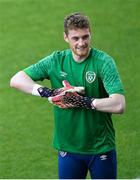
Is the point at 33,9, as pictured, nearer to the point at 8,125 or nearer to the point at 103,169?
the point at 8,125

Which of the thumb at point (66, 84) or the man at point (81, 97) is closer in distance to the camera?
the man at point (81, 97)

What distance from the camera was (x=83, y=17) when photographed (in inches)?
181

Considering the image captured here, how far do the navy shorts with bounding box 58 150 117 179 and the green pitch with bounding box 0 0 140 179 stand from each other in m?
1.73

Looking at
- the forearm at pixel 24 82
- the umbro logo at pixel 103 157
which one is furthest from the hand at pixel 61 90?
the umbro logo at pixel 103 157

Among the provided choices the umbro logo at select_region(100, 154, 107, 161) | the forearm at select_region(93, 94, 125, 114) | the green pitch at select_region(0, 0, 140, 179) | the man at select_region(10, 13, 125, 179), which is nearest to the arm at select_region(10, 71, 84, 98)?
the man at select_region(10, 13, 125, 179)

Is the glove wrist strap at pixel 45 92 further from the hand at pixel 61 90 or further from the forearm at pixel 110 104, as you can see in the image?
the forearm at pixel 110 104

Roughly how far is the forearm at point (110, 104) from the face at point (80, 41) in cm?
40

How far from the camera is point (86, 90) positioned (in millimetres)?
4758

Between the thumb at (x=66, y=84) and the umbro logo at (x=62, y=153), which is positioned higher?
the thumb at (x=66, y=84)

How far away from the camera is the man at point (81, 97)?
462 centimetres

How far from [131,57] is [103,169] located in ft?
17.9

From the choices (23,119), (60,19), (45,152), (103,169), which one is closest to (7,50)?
(60,19)

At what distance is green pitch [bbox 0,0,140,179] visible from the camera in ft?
23.3

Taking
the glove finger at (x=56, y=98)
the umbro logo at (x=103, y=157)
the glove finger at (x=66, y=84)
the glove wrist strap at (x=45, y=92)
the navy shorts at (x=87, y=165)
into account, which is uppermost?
the glove finger at (x=66, y=84)
